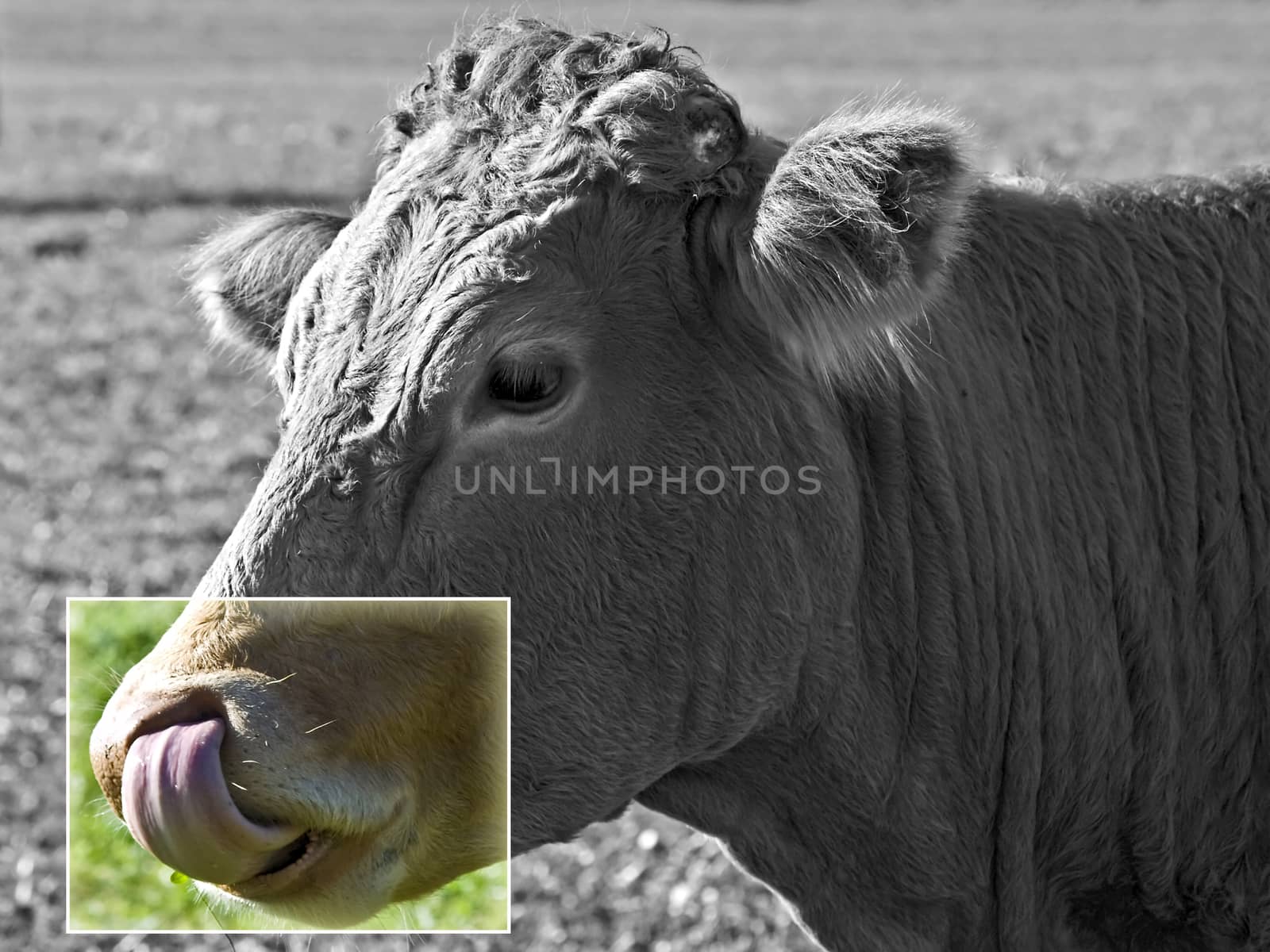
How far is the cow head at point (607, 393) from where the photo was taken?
9.25ft

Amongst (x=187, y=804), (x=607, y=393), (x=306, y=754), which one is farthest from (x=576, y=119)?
(x=187, y=804)

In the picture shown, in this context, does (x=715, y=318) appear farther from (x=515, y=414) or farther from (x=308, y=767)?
(x=308, y=767)

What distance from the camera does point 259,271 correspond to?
150 inches

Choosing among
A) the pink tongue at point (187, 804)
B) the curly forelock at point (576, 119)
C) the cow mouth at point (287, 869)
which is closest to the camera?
the pink tongue at point (187, 804)

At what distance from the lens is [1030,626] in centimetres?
338

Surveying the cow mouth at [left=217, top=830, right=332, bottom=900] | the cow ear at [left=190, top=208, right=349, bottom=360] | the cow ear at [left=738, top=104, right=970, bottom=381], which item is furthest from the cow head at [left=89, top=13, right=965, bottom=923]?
the cow ear at [left=190, top=208, right=349, bottom=360]

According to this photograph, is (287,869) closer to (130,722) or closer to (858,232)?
(130,722)

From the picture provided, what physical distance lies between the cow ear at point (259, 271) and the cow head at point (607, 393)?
25.7 inches

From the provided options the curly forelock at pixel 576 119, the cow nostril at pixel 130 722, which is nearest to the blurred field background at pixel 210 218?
the curly forelock at pixel 576 119

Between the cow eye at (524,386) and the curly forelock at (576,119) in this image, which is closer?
the cow eye at (524,386)

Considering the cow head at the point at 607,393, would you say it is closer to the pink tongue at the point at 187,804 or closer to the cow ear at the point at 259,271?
the pink tongue at the point at 187,804

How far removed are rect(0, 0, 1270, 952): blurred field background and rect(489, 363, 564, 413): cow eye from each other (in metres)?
1.13

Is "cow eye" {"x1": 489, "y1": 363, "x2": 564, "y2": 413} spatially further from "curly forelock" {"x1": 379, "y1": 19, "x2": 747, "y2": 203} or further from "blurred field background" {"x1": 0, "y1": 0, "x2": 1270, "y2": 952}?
"blurred field background" {"x1": 0, "y1": 0, "x2": 1270, "y2": 952}

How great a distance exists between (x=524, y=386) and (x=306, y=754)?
0.77m
